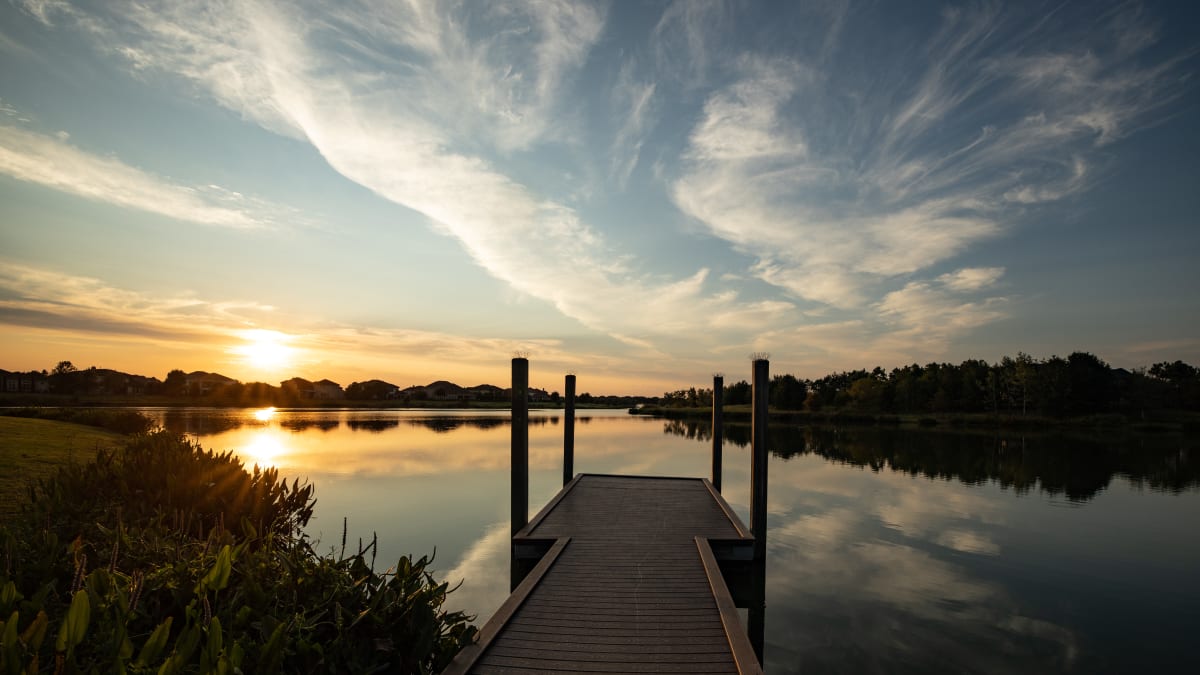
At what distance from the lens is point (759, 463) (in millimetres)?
10422

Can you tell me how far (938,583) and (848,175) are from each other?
44.0 ft

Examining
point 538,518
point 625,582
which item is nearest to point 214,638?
point 625,582

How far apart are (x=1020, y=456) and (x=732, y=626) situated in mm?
32296

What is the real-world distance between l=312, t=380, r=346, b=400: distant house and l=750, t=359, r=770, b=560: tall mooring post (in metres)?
155

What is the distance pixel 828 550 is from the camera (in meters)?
12.6

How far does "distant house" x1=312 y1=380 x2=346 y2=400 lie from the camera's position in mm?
149200

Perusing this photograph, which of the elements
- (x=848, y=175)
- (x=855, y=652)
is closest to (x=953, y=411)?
(x=848, y=175)

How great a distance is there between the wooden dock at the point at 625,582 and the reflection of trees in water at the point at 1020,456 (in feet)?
49.3

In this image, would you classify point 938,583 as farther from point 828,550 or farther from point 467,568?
point 467,568

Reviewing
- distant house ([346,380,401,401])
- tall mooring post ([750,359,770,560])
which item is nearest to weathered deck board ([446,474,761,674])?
tall mooring post ([750,359,770,560])

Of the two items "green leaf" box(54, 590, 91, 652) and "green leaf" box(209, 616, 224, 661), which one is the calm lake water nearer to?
"green leaf" box(209, 616, 224, 661)

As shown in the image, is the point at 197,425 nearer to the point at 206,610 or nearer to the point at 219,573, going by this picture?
the point at 219,573

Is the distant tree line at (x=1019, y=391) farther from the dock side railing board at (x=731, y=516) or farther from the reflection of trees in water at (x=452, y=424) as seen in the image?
the dock side railing board at (x=731, y=516)

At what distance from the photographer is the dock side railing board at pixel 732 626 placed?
5.13 m
